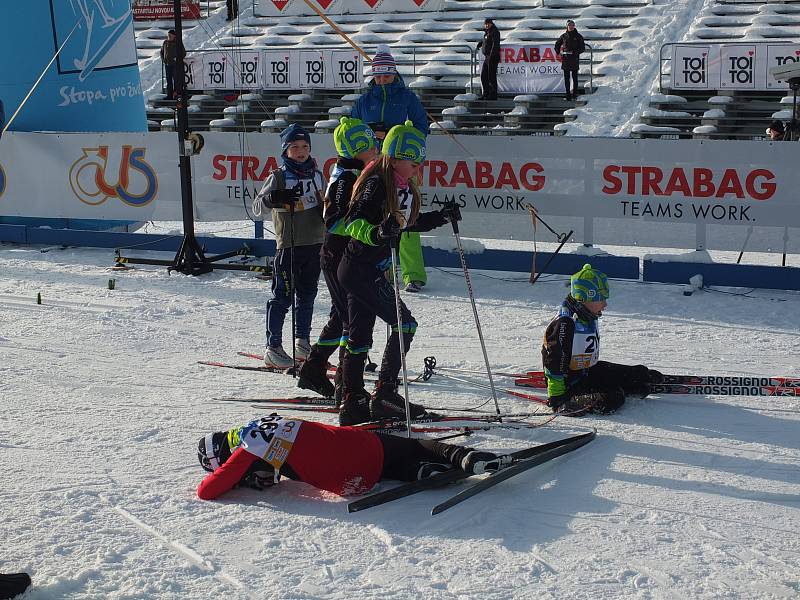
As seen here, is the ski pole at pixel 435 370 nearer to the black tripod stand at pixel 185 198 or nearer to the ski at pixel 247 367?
the ski at pixel 247 367

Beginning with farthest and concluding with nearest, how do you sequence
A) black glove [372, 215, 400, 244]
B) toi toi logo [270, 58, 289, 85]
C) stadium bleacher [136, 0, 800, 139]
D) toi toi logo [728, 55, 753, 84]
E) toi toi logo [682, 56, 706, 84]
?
toi toi logo [270, 58, 289, 85]
stadium bleacher [136, 0, 800, 139]
toi toi logo [682, 56, 706, 84]
toi toi logo [728, 55, 753, 84]
black glove [372, 215, 400, 244]

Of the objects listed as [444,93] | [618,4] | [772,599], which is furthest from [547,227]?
[618,4]

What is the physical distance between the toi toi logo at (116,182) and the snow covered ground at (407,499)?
389cm

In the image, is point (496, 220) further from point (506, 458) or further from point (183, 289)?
point (506, 458)

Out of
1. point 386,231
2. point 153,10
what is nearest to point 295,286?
point 386,231

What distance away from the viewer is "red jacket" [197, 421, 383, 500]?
509 cm

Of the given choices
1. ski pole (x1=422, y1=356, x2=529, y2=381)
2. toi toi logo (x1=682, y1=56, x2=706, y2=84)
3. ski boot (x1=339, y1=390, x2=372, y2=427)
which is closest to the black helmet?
ski boot (x1=339, y1=390, x2=372, y2=427)

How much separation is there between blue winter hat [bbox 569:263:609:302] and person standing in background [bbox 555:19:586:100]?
13.5 m

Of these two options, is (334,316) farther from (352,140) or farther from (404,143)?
(404,143)

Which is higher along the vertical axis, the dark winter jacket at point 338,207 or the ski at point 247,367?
the dark winter jacket at point 338,207

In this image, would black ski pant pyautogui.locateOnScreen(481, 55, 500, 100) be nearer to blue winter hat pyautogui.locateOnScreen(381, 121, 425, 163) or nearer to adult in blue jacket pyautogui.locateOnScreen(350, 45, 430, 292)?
adult in blue jacket pyautogui.locateOnScreen(350, 45, 430, 292)

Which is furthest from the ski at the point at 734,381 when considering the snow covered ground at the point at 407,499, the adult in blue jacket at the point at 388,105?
the adult in blue jacket at the point at 388,105

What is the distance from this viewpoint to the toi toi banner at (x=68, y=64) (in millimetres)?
13625

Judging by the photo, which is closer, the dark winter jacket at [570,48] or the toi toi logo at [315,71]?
the dark winter jacket at [570,48]
